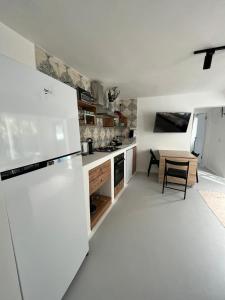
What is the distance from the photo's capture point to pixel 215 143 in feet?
14.8

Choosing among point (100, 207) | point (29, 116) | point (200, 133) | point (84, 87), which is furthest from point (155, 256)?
point (200, 133)

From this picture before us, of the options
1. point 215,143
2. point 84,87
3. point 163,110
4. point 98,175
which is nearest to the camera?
point 98,175

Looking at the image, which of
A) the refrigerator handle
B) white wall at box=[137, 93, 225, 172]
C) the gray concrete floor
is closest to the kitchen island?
the gray concrete floor

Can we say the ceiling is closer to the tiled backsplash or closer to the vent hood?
the tiled backsplash

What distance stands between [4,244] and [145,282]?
126 cm

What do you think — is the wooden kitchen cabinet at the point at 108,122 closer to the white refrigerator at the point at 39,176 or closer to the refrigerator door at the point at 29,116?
the white refrigerator at the point at 39,176

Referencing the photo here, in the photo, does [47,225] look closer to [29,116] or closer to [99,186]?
[29,116]

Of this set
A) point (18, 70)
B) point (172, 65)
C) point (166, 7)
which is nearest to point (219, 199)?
point (172, 65)

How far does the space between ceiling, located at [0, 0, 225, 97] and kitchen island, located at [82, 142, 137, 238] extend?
135 centimetres

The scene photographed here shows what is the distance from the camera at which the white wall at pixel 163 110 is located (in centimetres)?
369

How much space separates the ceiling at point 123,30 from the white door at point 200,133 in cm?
342

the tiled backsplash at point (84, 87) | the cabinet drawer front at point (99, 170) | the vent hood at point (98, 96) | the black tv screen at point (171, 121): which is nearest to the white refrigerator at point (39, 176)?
the cabinet drawer front at point (99, 170)

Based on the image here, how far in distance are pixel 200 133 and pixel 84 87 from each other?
482cm

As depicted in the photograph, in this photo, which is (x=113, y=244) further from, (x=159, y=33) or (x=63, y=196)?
(x=159, y=33)
